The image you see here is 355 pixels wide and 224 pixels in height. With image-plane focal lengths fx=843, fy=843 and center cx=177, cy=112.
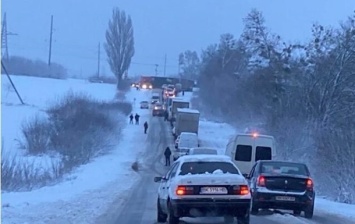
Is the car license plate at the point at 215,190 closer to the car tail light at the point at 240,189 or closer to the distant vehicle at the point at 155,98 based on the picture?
the car tail light at the point at 240,189

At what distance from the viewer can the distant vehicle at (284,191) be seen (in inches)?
869

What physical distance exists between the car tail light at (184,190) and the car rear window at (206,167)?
70 cm

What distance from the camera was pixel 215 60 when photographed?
5404 inches

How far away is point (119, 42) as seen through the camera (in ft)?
456

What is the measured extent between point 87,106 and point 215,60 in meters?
58.3

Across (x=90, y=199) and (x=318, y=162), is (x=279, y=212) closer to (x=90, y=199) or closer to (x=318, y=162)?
(x=90, y=199)

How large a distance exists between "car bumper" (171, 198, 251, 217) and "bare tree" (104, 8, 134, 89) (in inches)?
4804

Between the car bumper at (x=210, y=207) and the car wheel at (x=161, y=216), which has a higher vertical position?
the car bumper at (x=210, y=207)

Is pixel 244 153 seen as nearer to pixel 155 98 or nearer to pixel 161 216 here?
pixel 161 216

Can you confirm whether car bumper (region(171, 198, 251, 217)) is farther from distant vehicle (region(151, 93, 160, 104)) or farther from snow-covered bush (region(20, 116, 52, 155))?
distant vehicle (region(151, 93, 160, 104))

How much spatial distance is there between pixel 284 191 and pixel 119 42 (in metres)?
118

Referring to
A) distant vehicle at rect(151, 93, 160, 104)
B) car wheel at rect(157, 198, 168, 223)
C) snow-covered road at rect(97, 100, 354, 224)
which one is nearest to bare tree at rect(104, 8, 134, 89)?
distant vehicle at rect(151, 93, 160, 104)

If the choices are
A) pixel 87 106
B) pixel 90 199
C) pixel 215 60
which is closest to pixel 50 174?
pixel 90 199

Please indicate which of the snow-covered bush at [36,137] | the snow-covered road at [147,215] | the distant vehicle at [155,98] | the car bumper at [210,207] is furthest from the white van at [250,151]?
the distant vehicle at [155,98]
